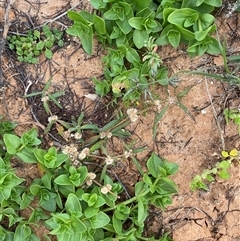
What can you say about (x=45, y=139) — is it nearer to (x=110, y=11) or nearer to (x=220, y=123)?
(x=110, y=11)

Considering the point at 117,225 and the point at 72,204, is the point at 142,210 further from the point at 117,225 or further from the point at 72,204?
the point at 72,204

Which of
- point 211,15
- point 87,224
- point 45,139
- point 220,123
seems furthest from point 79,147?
point 211,15

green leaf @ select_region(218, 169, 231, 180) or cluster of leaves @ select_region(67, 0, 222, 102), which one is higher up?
cluster of leaves @ select_region(67, 0, 222, 102)

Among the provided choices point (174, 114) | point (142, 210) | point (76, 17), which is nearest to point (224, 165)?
point (174, 114)

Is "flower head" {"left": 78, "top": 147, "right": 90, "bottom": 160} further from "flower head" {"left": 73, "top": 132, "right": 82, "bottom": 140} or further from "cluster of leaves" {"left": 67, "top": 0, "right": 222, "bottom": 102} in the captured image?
"cluster of leaves" {"left": 67, "top": 0, "right": 222, "bottom": 102}

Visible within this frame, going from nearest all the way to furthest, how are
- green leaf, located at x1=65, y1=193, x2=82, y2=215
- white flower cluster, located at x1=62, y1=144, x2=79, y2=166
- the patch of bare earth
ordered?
green leaf, located at x1=65, y1=193, x2=82, y2=215, white flower cluster, located at x1=62, y1=144, x2=79, y2=166, the patch of bare earth

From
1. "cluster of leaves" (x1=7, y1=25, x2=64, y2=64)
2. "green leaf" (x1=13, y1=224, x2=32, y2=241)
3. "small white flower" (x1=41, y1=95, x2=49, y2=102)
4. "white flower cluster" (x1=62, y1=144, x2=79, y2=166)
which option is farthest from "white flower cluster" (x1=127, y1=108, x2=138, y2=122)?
"green leaf" (x1=13, y1=224, x2=32, y2=241)
